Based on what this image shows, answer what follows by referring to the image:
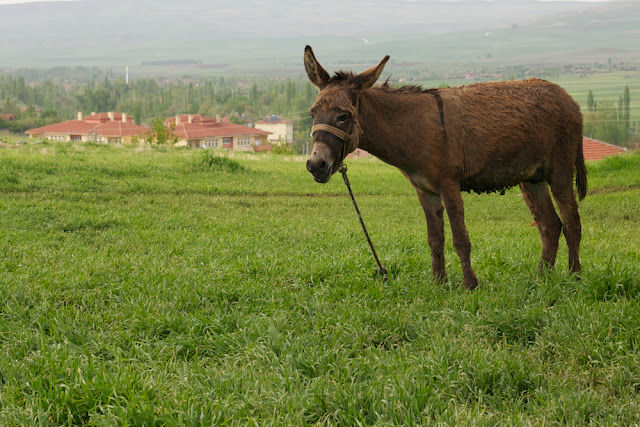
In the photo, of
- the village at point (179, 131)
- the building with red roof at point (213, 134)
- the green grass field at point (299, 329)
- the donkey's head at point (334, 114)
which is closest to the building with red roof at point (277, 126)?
the village at point (179, 131)

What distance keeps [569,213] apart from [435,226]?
1.74 metres

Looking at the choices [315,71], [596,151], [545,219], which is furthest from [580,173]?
[596,151]

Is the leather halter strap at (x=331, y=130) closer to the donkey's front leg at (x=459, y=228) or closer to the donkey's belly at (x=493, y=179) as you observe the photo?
the donkey's front leg at (x=459, y=228)

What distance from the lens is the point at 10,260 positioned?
777cm

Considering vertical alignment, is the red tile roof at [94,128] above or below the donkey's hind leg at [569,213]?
below

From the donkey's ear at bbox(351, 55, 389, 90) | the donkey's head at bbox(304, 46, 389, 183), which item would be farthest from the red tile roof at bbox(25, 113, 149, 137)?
the donkey's ear at bbox(351, 55, 389, 90)

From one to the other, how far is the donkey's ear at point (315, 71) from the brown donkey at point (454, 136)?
0.04 feet

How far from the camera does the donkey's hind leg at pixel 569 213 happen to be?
285 inches

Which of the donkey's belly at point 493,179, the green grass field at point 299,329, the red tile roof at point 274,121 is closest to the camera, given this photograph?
the green grass field at point 299,329

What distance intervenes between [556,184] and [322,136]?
→ 3131 millimetres

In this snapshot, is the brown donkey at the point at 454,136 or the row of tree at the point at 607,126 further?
the row of tree at the point at 607,126

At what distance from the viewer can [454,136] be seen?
6527mm

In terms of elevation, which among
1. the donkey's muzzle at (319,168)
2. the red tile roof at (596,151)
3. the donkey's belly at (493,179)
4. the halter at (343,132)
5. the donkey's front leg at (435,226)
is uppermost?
the halter at (343,132)

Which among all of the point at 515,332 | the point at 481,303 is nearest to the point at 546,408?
the point at 515,332
